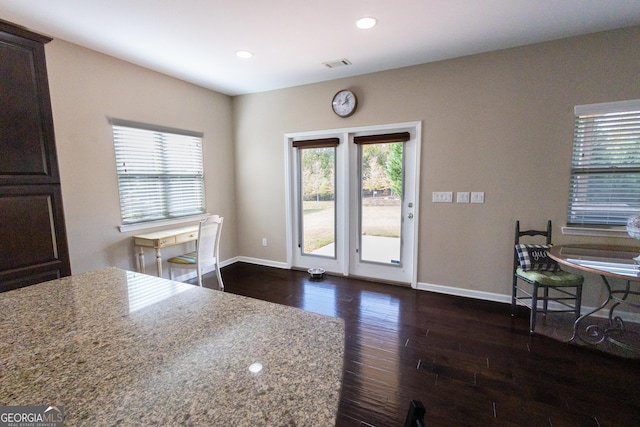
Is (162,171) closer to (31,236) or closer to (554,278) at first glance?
(31,236)

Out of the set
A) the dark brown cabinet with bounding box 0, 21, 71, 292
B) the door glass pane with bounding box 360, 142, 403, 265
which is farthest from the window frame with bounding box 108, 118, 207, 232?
the door glass pane with bounding box 360, 142, 403, 265

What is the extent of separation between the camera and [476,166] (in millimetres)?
3105

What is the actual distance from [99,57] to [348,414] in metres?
3.85

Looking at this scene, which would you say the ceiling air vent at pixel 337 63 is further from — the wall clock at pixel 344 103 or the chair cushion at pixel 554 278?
the chair cushion at pixel 554 278

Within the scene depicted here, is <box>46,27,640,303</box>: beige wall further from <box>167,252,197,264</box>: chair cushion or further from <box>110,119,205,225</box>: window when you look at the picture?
<box>167,252,197,264</box>: chair cushion

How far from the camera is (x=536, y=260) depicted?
2.71 metres

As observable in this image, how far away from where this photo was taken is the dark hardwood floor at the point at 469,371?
169 cm

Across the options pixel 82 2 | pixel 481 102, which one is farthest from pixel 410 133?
pixel 82 2

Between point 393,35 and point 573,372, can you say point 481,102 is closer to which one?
point 393,35

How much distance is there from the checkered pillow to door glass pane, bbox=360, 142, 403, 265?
1337 millimetres

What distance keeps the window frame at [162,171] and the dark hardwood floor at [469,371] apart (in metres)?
2.00

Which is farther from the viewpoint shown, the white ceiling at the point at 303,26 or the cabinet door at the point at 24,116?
the white ceiling at the point at 303,26

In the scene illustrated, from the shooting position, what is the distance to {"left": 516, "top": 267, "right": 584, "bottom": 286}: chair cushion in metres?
2.45

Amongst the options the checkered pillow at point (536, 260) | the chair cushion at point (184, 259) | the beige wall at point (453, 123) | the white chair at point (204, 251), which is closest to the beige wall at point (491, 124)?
the beige wall at point (453, 123)
